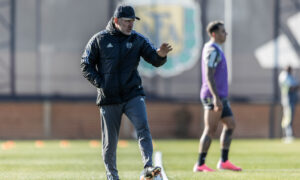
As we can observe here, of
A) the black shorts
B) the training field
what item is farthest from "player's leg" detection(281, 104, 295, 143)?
the black shorts

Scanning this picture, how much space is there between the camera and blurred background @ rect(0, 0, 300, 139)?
22.9 metres

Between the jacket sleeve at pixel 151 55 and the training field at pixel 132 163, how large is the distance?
2.04 meters

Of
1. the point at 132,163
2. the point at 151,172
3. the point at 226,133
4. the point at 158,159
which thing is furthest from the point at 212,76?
the point at 158,159

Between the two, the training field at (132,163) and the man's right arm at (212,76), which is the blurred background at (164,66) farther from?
the man's right arm at (212,76)

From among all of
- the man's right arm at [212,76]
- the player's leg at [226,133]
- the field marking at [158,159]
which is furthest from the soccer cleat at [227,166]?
the man's right arm at [212,76]

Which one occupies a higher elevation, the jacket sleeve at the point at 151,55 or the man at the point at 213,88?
the jacket sleeve at the point at 151,55

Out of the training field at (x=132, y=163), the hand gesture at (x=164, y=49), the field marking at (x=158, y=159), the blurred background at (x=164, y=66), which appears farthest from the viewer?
the blurred background at (x=164, y=66)

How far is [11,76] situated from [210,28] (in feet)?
43.6

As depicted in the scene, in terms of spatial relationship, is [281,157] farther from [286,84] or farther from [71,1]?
[71,1]

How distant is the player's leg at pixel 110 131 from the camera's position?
855 cm

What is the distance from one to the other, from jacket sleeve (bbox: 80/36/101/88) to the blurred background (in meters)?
14.4

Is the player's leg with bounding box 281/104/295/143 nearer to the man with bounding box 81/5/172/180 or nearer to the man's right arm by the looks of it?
the man's right arm

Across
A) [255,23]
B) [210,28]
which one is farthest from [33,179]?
[255,23]

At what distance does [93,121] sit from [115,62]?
1463 centimetres
